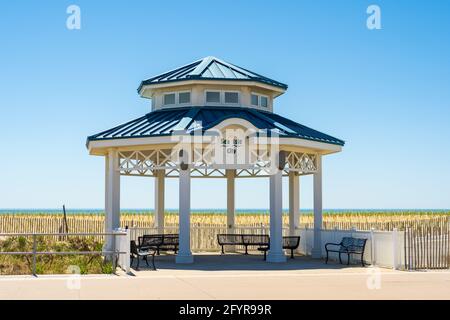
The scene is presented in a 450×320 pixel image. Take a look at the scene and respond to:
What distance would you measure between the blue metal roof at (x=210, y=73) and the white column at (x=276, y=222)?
13.6 ft

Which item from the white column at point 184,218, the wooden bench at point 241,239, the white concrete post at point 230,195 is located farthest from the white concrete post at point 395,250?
the white concrete post at point 230,195

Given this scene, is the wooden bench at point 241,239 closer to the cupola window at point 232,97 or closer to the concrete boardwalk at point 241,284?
the cupola window at point 232,97

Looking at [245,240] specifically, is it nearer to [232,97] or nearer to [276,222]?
[276,222]

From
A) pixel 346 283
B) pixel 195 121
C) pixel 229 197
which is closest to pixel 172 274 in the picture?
pixel 346 283

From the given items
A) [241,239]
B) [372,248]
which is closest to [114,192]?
[241,239]

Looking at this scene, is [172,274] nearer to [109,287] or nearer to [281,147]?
[109,287]

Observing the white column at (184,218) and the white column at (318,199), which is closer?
the white column at (184,218)

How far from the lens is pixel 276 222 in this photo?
2166 cm

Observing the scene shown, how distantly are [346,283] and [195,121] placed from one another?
27.6ft

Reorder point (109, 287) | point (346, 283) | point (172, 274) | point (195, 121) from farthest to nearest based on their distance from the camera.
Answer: point (195, 121)
point (172, 274)
point (346, 283)
point (109, 287)

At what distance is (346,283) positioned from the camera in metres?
15.5

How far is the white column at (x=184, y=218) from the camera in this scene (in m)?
21.0

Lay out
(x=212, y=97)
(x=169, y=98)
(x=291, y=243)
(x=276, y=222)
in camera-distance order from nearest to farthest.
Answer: (x=276, y=222) → (x=291, y=243) → (x=212, y=97) → (x=169, y=98)

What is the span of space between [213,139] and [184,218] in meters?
2.56
